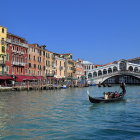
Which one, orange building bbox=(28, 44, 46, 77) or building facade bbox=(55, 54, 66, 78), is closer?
orange building bbox=(28, 44, 46, 77)

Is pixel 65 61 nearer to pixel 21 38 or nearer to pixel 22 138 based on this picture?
pixel 21 38

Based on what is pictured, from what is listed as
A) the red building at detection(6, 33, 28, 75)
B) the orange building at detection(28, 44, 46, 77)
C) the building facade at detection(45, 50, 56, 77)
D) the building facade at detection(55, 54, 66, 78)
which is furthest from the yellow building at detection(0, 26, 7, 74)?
the building facade at detection(55, 54, 66, 78)

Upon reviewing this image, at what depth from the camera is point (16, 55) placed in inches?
1286

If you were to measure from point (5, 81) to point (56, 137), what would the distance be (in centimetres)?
2349

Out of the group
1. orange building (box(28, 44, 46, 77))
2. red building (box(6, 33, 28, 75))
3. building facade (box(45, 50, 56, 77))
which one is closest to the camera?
red building (box(6, 33, 28, 75))

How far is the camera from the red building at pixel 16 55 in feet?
102

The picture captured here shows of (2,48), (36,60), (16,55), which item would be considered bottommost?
(36,60)

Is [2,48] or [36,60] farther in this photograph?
[36,60]

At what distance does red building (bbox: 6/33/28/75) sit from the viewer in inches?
1219

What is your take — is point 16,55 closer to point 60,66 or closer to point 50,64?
point 50,64

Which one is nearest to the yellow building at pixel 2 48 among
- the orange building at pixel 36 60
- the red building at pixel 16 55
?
the red building at pixel 16 55

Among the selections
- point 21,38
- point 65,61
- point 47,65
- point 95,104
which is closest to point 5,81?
point 21,38

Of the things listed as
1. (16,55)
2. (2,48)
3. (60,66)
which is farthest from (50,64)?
(2,48)

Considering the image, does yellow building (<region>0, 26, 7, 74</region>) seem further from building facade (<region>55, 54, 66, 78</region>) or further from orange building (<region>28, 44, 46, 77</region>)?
building facade (<region>55, 54, 66, 78</region>)
